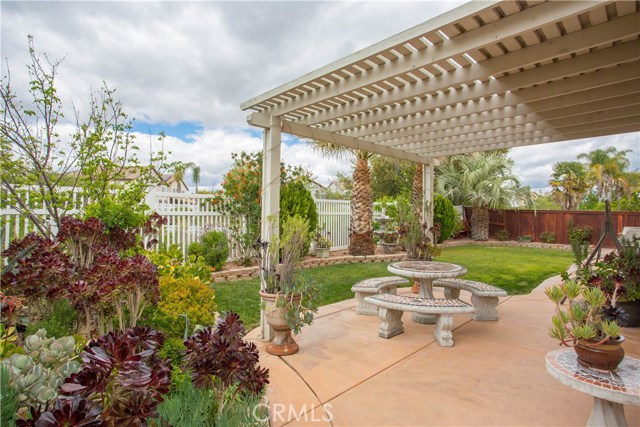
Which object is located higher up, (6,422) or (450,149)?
(450,149)

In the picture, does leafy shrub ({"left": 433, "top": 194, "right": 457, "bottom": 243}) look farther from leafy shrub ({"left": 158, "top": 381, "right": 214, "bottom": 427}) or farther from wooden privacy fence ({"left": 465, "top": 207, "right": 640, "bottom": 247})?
leafy shrub ({"left": 158, "top": 381, "right": 214, "bottom": 427})

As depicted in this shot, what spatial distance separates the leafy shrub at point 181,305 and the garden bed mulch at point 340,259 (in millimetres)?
3028

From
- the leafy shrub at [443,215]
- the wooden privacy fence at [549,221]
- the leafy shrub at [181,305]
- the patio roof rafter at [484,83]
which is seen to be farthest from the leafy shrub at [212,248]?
the wooden privacy fence at [549,221]

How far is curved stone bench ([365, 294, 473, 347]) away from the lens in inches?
122

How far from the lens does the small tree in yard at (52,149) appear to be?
3.96 metres

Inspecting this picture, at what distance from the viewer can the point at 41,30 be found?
13.2 ft

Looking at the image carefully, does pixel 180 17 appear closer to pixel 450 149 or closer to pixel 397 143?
pixel 397 143

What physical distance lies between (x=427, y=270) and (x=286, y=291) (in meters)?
1.66

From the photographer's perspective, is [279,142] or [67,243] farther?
[279,142]

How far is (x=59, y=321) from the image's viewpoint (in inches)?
93.0

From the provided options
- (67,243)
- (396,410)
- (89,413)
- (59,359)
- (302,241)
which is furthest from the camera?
(302,241)

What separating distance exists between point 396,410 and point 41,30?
18.2ft

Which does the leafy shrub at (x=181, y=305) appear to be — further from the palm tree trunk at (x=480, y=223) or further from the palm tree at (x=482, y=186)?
the palm tree trunk at (x=480, y=223)

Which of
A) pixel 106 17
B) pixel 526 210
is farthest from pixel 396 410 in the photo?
pixel 526 210
